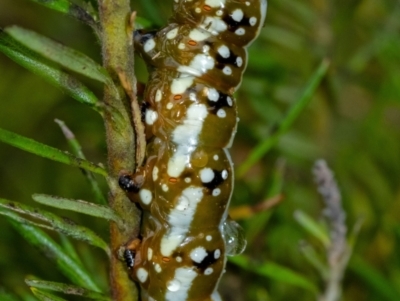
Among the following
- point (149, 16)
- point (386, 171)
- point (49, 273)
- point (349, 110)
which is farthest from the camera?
point (349, 110)

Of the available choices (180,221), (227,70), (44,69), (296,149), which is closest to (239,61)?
(227,70)

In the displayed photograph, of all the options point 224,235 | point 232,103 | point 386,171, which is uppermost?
point 232,103

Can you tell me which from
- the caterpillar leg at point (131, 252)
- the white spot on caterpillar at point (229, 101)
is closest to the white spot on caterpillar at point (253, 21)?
the white spot on caterpillar at point (229, 101)

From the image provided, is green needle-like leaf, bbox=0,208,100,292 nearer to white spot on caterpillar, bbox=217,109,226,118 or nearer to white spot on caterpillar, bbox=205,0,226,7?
white spot on caterpillar, bbox=217,109,226,118

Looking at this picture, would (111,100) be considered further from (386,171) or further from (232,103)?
(386,171)

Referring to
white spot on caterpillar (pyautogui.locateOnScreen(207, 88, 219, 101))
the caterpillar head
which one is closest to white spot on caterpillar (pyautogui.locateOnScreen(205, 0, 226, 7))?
the caterpillar head

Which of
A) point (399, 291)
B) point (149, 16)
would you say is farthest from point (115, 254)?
point (399, 291)

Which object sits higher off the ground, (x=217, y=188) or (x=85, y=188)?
(x=217, y=188)

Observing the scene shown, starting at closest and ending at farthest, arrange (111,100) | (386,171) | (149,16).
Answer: (111,100) → (149,16) → (386,171)

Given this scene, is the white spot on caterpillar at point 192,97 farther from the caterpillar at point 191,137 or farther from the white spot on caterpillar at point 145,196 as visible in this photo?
the white spot on caterpillar at point 145,196
